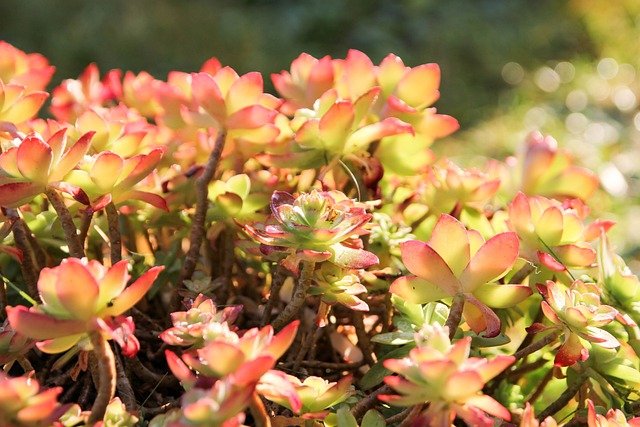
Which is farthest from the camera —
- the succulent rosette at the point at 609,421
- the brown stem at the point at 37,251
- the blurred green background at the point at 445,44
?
the blurred green background at the point at 445,44

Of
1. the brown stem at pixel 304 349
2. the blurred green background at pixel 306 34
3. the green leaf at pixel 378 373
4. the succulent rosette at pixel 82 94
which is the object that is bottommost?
the blurred green background at pixel 306 34

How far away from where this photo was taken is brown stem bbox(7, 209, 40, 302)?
0.75 meters

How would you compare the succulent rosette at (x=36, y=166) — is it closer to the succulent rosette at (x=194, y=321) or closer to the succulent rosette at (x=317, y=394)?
the succulent rosette at (x=194, y=321)

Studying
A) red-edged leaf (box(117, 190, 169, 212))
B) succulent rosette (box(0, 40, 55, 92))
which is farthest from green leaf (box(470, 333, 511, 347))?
succulent rosette (box(0, 40, 55, 92))

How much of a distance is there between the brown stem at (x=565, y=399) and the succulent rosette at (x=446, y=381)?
24cm

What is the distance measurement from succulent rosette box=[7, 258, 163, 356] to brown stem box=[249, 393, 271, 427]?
0.10 meters

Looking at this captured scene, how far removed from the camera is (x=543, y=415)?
770 mm

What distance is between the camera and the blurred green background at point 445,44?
340cm

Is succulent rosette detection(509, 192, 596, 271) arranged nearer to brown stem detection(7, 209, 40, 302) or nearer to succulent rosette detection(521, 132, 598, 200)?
succulent rosette detection(521, 132, 598, 200)

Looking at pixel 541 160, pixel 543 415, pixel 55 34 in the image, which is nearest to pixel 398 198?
pixel 541 160

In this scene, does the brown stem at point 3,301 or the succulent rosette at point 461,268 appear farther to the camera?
the brown stem at point 3,301

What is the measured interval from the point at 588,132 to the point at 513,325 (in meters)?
2.48

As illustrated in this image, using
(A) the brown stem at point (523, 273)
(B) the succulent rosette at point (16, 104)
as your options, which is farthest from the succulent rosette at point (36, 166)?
(A) the brown stem at point (523, 273)

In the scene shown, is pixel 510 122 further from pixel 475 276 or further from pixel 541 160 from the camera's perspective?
pixel 475 276
